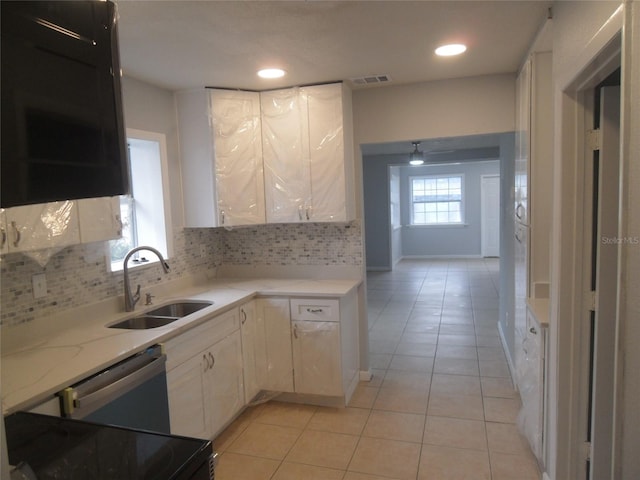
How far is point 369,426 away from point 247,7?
2.61m

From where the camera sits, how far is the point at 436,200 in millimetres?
10578

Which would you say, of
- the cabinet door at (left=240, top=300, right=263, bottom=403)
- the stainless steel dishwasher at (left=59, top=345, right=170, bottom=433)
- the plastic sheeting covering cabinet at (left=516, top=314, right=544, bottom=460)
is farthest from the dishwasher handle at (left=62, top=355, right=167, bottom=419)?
the plastic sheeting covering cabinet at (left=516, top=314, right=544, bottom=460)

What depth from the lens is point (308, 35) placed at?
229cm

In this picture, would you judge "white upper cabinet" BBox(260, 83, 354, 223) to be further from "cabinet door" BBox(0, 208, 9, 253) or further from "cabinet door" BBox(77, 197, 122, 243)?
"cabinet door" BBox(0, 208, 9, 253)

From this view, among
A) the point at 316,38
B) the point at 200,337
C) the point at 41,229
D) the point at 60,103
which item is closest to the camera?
the point at 60,103

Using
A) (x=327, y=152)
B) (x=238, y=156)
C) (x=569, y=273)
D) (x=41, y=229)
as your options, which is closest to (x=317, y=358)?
(x=327, y=152)

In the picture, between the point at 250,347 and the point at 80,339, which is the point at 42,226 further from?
the point at 250,347

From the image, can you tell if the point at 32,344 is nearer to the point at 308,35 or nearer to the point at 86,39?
the point at 86,39

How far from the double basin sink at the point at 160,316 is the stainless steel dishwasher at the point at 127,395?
1.79ft

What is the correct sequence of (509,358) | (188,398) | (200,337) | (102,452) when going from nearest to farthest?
(102,452), (188,398), (200,337), (509,358)

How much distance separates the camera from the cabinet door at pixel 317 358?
314 cm

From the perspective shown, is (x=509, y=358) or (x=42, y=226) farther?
(x=509, y=358)

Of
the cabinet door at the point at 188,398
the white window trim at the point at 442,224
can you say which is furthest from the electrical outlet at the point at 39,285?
the white window trim at the point at 442,224

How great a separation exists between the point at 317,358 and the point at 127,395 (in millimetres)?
1497
